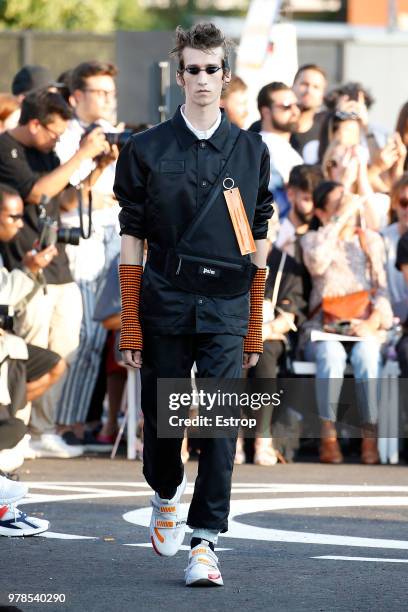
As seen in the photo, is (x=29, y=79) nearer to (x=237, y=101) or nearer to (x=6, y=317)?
(x=237, y=101)

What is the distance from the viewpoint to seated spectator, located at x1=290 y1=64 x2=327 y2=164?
13.8m

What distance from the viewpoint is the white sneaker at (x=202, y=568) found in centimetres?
652

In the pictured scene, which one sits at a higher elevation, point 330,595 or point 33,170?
point 33,170

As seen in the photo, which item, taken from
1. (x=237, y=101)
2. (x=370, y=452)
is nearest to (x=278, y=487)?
(x=370, y=452)

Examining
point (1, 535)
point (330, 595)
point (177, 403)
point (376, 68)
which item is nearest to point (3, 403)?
point (1, 535)

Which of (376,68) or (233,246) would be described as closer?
(233,246)

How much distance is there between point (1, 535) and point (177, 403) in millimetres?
1489

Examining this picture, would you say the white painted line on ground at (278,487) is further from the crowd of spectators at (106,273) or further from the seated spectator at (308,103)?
the seated spectator at (308,103)

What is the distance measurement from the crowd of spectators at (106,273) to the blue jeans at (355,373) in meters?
0.01

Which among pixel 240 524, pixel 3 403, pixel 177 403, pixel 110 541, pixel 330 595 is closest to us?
pixel 330 595

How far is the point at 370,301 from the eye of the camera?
38.5 ft

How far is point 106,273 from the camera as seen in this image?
1192cm

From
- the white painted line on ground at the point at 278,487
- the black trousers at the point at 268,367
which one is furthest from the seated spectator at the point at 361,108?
the white painted line on ground at the point at 278,487

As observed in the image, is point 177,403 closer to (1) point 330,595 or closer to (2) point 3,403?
(1) point 330,595
